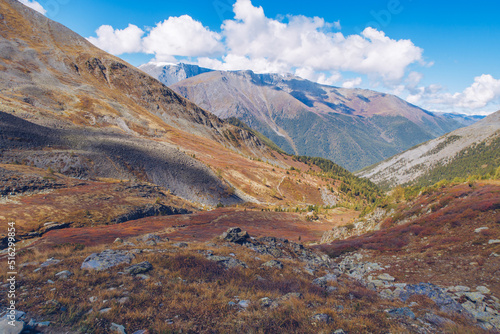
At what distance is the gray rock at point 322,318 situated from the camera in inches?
284

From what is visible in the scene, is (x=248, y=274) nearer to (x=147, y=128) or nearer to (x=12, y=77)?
(x=147, y=128)

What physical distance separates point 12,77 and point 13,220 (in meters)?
87.9

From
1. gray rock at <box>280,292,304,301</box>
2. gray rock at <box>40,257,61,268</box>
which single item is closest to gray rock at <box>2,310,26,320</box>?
gray rock at <box>40,257,61,268</box>

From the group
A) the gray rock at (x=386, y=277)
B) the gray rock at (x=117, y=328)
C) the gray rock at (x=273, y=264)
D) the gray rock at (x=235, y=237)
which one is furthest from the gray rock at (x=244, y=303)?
the gray rock at (x=235, y=237)

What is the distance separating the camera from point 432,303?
8.71 metres

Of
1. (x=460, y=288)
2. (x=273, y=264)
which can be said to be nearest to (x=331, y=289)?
(x=273, y=264)

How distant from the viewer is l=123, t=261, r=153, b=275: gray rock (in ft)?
32.7

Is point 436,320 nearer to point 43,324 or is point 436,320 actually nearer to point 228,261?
point 228,261

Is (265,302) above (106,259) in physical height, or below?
above

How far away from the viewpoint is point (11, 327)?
5.46 metres

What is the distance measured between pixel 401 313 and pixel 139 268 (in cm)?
1071

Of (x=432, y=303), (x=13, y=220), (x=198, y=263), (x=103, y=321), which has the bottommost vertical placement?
(x=13, y=220)

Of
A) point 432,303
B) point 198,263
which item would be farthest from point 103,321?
point 432,303

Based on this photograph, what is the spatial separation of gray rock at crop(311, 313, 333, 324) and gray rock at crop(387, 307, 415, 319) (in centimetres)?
250
